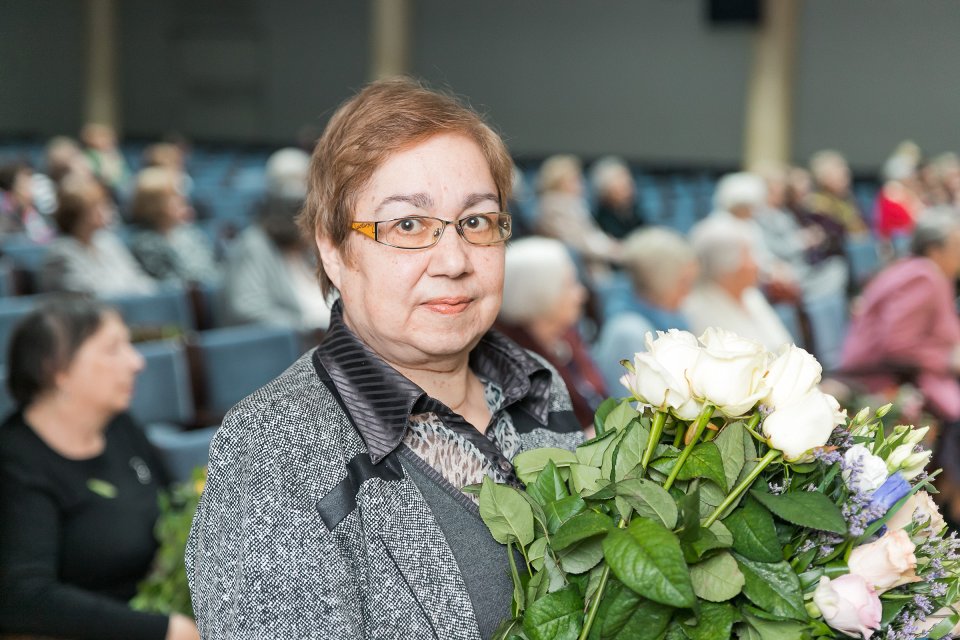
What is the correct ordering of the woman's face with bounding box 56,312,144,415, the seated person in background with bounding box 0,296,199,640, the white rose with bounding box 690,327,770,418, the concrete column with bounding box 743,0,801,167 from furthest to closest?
the concrete column with bounding box 743,0,801,167
the woman's face with bounding box 56,312,144,415
the seated person in background with bounding box 0,296,199,640
the white rose with bounding box 690,327,770,418

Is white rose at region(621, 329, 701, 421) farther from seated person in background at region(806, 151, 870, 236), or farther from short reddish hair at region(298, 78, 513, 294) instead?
seated person in background at region(806, 151, 870, 236)

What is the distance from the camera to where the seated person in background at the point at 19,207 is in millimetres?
7004

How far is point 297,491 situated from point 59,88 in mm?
18991

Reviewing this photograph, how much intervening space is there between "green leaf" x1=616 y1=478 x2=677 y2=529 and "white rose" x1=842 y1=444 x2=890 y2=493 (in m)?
0.19

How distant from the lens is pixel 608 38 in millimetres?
14242

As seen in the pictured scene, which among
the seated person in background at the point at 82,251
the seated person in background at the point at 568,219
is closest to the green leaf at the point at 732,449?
the seated person in background at the point at 82,251

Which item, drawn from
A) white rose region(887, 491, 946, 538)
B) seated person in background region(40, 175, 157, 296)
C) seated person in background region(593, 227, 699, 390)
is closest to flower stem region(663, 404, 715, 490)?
white rose region(887, 491, 946, 538)

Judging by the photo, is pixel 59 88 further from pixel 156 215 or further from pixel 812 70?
pixel 156 215

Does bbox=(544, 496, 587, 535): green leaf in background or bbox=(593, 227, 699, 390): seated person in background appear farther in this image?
bbox=(593, 227, 699, 390): seated person in background

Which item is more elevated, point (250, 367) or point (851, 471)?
point (851, 471)

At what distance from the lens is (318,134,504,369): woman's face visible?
3.81 ft

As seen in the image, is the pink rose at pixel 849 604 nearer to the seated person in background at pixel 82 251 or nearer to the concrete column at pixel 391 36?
the seated person in background at pixel 82 251

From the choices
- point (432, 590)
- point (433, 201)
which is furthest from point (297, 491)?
point (433, 201)

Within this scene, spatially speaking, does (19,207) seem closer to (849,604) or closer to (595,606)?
(595,606)
